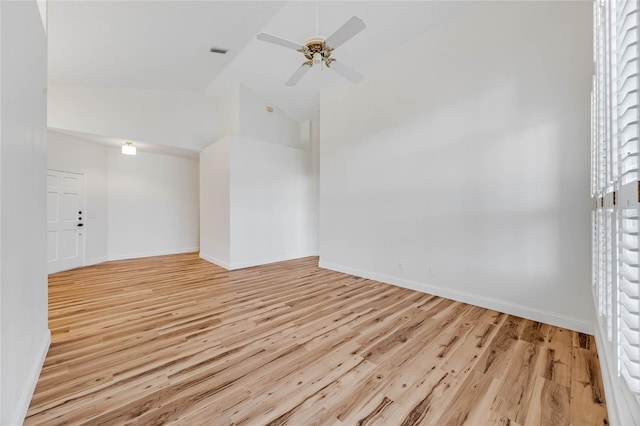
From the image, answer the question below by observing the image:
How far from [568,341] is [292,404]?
99.6 inches

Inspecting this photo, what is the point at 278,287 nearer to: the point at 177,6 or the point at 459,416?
the point at 459,416

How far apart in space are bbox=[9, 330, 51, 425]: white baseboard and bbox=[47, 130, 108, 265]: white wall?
4.37m

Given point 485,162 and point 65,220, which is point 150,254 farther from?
point 485,162

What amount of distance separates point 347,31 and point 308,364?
2.88 m

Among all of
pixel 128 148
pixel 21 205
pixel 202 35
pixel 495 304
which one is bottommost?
pixel 495 304

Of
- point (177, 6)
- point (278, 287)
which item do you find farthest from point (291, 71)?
point (278, 287)

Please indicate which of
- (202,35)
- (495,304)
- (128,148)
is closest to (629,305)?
(495,304)

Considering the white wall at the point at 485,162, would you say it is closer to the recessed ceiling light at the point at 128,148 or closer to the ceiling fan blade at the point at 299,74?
the ceiling fan blade at the point at 299,74

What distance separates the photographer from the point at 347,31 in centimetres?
236

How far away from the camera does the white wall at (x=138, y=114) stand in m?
4.71

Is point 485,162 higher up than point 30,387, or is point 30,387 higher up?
point 485,162

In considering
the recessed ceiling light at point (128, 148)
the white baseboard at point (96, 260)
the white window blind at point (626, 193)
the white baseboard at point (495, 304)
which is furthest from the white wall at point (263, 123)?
the white window blind at point (626, 193)

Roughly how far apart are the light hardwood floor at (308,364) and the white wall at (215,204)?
2005 mm

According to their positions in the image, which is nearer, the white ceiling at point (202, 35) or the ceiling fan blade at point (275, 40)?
the ceiling fan blade at point (275, 40)
